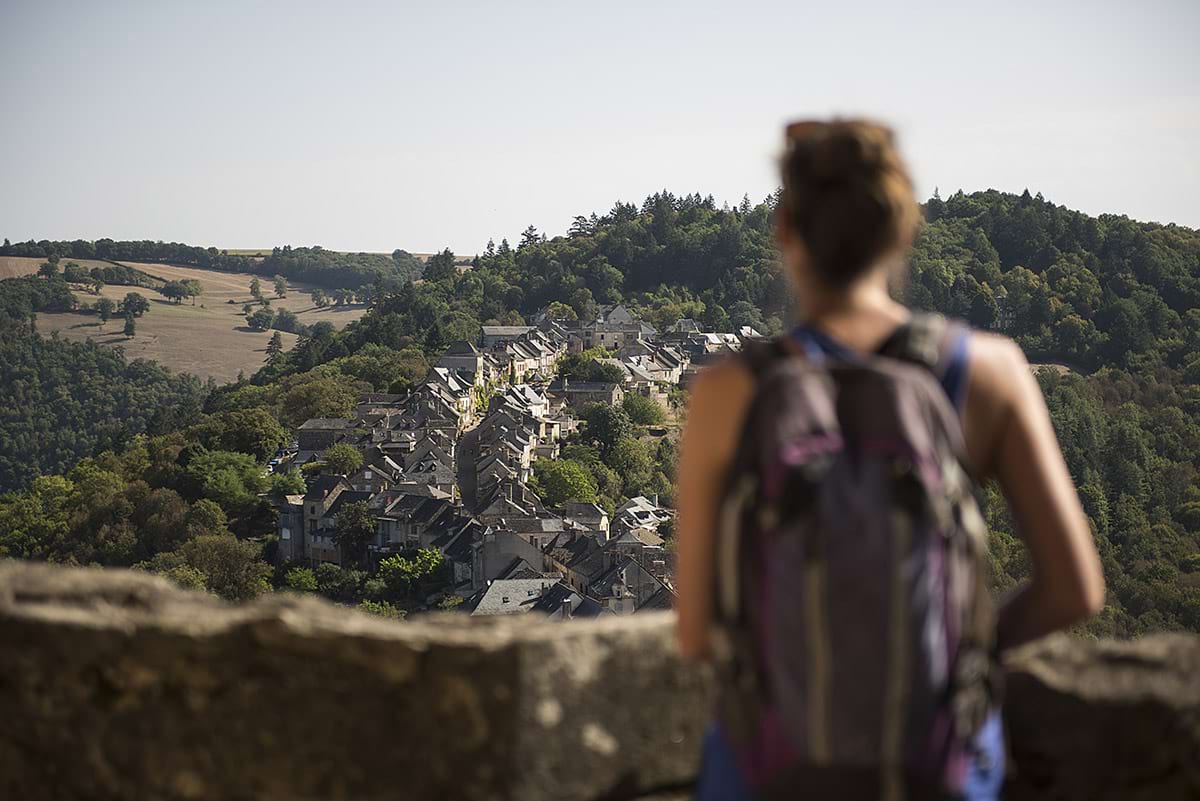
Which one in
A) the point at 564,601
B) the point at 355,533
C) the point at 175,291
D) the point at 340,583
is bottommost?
the point at 340,583

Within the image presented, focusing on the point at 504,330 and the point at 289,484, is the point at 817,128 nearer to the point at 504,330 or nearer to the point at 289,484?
the point at 289,484

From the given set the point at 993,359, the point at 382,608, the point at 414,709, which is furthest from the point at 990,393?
the point at 382,608

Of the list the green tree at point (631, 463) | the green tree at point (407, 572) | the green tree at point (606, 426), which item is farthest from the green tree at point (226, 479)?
the green tree at point (631, 463)

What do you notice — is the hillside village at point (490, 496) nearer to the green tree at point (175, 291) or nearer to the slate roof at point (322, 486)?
the slate roof at point (322, 486)

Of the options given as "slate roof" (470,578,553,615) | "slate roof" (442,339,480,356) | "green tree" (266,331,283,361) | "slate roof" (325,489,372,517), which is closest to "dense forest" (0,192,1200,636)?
"slate roof" (442,339,480,356)

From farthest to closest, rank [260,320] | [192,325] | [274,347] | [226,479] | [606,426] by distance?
[260,320]
[192,325]
[274,347]
[606,426]
[226,479]

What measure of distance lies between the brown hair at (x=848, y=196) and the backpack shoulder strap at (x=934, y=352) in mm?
122

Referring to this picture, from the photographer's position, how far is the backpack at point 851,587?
191cm

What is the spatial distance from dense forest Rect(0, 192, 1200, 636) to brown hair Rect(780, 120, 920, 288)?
Result: 49439 mm

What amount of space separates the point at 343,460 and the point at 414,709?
67.1m

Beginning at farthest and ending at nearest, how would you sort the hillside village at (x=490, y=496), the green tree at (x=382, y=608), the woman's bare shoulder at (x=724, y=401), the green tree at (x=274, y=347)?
the green tree at (x=274, y=347)
the hillside village at (x=490, y=496)
the green tree at (x=382, y=608)
the woman's bare shoulder at (x=724, y=401)

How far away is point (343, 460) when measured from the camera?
2697 inches

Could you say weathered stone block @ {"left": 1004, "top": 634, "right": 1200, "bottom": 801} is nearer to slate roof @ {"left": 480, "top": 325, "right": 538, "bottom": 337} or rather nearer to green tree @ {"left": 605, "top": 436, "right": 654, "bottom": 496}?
green tree @ {"left": 605, "top": 436, "right": 654, "bottom": 496}

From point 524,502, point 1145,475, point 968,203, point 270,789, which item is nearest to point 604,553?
point 524,502
